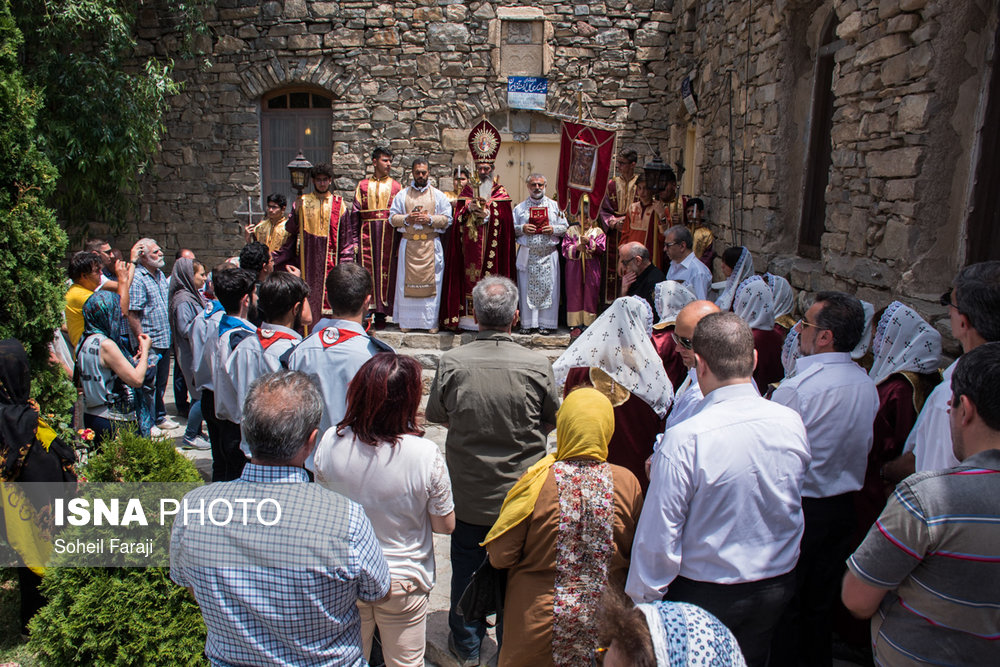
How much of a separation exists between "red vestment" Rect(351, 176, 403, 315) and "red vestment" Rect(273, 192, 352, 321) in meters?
0.14

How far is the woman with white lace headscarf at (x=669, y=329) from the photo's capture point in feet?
Result: 11.8

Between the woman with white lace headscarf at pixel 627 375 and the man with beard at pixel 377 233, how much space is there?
500cm

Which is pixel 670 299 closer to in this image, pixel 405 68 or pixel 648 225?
pixel 648 225

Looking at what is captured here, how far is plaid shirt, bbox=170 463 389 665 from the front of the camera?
1.79 metres

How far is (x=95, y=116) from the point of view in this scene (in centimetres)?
898

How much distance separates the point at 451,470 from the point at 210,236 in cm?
941

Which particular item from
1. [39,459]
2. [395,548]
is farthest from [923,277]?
[39,459]

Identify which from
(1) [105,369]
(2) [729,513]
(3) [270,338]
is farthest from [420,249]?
(2) [729,513]

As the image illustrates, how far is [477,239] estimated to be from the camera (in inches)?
294

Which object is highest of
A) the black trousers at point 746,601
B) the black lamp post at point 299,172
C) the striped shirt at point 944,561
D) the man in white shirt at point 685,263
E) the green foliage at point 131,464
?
the black lamp post at point 299,172

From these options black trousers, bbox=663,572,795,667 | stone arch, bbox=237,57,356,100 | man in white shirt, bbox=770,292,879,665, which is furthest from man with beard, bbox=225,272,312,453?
stone arch, bbox=237,57,356,100

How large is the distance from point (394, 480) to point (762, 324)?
97.7 inches

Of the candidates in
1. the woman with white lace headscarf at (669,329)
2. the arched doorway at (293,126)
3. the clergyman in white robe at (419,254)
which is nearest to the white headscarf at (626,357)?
the woman with white lace headscarf at (669,329)

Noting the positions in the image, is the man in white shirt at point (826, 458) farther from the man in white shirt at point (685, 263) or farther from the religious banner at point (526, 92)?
the religious banner at point (526, 92)
